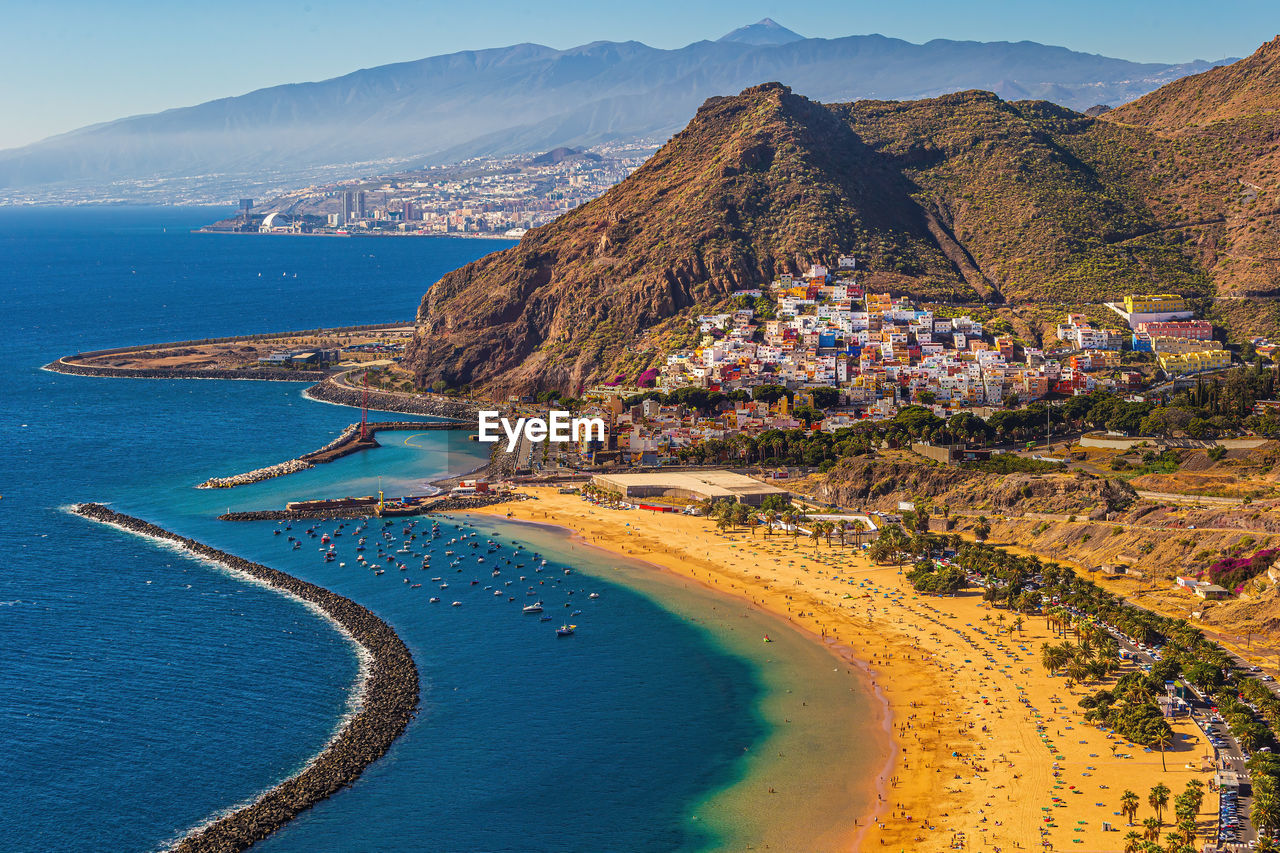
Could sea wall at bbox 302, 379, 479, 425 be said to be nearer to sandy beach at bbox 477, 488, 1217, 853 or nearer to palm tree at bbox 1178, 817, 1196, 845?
sandy beach at bbox 477, 488, 1217, 853

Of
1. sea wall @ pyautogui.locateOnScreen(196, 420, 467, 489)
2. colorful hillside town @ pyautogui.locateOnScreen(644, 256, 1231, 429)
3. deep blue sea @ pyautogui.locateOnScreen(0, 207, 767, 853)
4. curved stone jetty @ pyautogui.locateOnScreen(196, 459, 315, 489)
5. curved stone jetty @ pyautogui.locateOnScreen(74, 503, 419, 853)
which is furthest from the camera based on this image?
colorful hillside town @ pyautogui.locateOnScreen(644, 256, 1231, 429)

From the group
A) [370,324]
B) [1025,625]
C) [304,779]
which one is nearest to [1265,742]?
[1025,625]

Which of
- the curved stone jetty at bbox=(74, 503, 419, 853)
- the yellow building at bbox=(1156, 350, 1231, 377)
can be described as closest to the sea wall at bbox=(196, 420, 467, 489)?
the curved stone jetty at bbox=(74, 503, 419, 853)

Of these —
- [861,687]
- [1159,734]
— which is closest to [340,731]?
[861,687]

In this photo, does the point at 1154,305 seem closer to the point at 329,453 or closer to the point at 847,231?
the point at 847,231

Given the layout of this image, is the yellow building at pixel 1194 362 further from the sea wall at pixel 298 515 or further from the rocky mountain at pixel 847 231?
the sea wall at pixel 298 515

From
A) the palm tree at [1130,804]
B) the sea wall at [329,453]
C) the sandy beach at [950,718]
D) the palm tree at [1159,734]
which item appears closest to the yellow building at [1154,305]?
the sandy beach at [950,718]
